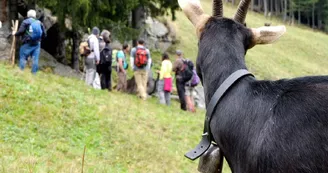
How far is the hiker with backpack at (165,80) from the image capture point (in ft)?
47.8

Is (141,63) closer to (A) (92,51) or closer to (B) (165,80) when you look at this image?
(B) (165,80)

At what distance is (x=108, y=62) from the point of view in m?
13.3

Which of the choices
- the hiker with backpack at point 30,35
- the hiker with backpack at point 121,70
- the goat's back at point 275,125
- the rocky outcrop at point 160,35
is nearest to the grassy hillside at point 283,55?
the rocky outcrop at point 160,35

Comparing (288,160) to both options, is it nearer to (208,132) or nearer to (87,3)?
(208,132)

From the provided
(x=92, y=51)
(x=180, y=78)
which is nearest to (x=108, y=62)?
(x=92, y=51)

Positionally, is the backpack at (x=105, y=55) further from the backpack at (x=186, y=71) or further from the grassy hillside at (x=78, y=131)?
the backpack at (x=186, y=71)

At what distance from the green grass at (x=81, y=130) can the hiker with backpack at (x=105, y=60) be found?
106cm

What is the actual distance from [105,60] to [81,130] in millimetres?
4683

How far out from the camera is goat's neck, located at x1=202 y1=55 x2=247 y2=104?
3.46 metres

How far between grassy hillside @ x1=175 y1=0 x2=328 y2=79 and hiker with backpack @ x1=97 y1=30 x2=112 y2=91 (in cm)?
1427

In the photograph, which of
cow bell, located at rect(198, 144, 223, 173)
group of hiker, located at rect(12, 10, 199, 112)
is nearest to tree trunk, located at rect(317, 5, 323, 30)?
group of hiker, located at rect(12, 10, 199, 112)

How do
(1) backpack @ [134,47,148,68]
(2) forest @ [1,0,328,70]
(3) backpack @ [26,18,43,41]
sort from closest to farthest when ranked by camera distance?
(3) backpack @ [26,18,43,41] → (1) backpack @ [134,47,148,68] → (2) forest @ [1,0,328,70]

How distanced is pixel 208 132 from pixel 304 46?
143 ft

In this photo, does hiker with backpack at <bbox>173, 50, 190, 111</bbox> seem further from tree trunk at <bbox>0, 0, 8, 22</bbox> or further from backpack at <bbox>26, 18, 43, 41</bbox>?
tree trunk at <bbox>0, 0, 8, 22</bbox>
